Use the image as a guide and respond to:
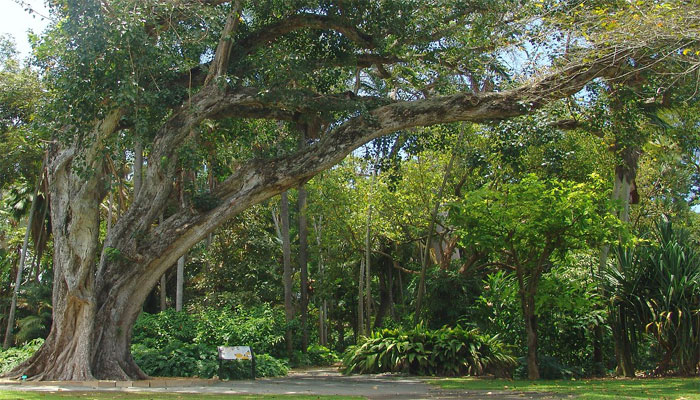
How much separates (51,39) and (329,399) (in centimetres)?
817

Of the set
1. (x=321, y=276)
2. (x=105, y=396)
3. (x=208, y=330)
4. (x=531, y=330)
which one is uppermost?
(x=321, y=276)

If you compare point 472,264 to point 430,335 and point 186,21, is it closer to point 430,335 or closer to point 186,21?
point 430,335

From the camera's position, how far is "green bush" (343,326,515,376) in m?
14.8

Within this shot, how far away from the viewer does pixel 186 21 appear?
12.8 m

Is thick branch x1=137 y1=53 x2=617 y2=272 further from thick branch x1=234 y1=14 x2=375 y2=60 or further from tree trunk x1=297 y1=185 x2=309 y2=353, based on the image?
tree trunk x1=297 y1=185 x2=309 y2=353

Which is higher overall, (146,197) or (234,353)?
(146,197)

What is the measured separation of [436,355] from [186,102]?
27.1ft

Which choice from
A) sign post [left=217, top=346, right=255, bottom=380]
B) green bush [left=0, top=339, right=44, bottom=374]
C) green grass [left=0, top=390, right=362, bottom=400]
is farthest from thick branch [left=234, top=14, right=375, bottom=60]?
green bush [left=0, top=339, right=44, bottom=374]

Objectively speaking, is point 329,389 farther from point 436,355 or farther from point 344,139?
point 344,139

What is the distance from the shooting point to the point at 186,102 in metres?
12.7

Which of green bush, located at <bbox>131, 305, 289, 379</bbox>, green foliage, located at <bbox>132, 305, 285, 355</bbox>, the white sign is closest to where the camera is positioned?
the white sign

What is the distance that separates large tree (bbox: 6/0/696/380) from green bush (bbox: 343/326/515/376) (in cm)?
556

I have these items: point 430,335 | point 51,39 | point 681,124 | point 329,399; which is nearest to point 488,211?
point 430,335

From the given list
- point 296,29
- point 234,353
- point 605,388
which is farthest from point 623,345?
point 296,29
